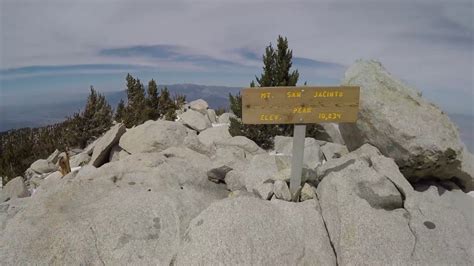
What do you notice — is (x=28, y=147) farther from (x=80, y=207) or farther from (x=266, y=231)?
(x=266, y=231)

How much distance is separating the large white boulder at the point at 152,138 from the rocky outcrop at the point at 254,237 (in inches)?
263

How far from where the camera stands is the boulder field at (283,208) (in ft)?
17.2

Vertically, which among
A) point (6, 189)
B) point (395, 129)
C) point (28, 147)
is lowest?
point (28, 147)

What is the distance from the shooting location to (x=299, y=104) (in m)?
6.48

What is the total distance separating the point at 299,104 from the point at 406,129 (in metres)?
3.10

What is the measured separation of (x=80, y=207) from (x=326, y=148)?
8403 millimetres

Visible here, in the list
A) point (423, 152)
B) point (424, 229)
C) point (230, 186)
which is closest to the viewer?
point (424, 229)

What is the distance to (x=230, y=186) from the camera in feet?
27.7

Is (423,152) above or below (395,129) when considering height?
below

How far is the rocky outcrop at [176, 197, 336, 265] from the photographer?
4.96 meters

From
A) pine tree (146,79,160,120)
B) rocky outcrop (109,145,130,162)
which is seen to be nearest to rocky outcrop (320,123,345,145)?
rocky outcrop (109,145,130,162)

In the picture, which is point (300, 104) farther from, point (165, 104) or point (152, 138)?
point (165, 104)

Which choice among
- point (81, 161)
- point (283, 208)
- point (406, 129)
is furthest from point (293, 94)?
point (81, 161)

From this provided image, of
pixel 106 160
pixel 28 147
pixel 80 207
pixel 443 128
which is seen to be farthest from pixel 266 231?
pixel 28 147
